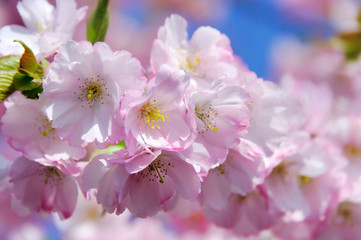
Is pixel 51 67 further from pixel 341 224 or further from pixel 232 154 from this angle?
pixel 341 224

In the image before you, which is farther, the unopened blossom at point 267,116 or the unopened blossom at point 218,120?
the unopened blossom at point 267,116

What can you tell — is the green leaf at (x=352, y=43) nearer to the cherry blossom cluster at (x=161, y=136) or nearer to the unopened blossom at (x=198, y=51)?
the cherry blossom cluster at (x=161, y=136)

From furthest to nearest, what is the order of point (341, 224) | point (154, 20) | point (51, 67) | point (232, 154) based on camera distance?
point (154, 20)
point (341, 224)
point (232, 154)
point (51, 67)

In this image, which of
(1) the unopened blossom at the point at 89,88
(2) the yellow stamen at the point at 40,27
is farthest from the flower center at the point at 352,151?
(2) the yellow stamen at the point at 40,27

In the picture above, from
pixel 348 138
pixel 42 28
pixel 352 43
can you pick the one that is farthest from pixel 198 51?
pixel 352 43

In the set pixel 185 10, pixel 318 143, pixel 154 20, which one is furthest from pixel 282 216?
pixel 185 10

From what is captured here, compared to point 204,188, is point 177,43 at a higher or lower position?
higher

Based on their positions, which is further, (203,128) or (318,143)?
(318,143)

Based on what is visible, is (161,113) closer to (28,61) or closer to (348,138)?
(28,61)
